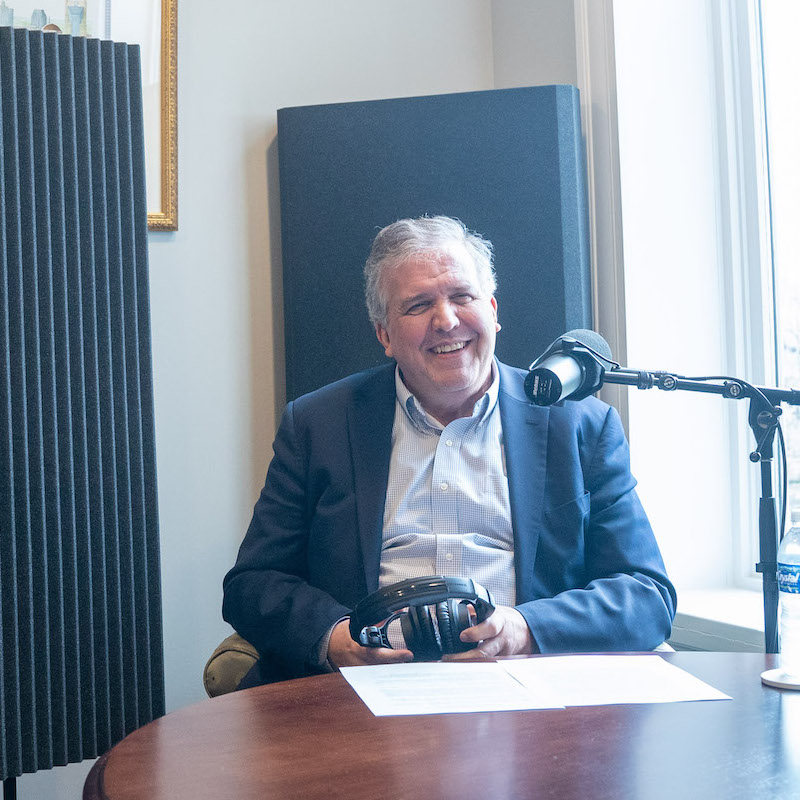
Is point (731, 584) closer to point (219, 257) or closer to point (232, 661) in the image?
point (232, 661)

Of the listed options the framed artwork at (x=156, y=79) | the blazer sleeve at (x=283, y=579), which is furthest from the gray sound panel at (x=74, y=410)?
the blazer sleeve at (x=283, y=579)

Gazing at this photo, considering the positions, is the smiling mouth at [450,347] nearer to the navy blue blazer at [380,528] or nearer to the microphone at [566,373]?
Result: the navy blue blazer at [380,528]

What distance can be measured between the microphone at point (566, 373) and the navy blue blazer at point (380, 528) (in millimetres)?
438

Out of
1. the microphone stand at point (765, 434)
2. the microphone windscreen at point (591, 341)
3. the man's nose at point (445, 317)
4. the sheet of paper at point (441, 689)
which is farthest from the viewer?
the man's nose at point (445, 317)

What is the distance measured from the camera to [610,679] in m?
1.24

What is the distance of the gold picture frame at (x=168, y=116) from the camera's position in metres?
2.40

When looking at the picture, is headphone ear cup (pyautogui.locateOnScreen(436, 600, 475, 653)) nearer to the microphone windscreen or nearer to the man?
the man

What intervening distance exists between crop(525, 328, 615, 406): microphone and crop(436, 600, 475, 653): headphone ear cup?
31 cm

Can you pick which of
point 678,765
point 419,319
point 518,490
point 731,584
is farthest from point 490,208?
point 678,765

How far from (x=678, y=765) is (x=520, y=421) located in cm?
100

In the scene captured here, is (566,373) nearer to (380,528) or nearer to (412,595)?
(412,595)

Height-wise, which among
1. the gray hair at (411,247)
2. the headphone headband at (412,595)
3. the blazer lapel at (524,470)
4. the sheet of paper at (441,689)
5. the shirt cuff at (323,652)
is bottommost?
the shirt cuff at (323,652)

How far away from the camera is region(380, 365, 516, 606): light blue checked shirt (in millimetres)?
1778

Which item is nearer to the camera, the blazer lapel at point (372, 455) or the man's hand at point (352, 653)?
the man's hand at point (352, 653)
